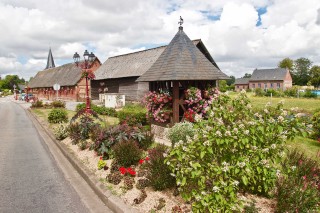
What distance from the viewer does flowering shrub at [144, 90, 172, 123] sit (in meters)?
10.9

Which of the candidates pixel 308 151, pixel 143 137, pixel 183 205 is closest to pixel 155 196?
pixel 183 205

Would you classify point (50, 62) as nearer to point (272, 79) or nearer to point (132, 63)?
point (132, 63)

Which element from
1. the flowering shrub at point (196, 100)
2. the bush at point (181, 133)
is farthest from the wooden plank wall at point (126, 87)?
the bush at point (181, 133)

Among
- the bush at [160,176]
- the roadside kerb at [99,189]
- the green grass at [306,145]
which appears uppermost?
the bush at [160,176]

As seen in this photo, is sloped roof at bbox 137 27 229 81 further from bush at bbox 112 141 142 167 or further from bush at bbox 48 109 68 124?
bush at bbox 48 109 68 124

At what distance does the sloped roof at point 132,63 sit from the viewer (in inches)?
1077

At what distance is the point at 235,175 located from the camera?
4238mm

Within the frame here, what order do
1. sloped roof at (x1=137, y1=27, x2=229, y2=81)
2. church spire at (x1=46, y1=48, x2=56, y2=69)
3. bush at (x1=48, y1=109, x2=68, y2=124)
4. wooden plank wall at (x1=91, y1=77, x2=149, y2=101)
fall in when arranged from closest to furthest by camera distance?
sloped roof at (x1=137, y1=27, x2=229, y2=81)
bush at (x1=48, y1=109, x2=68, y2=124)
wooden plank wall at (x1=91, y1=77, x2=149, y2=101)
church spire at (x1=46, y1=48, x2=56, y2=69)

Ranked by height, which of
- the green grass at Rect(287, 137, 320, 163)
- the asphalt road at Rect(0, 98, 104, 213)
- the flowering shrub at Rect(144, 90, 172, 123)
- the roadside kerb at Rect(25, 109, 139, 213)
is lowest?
the asphalt road at Rect(0, 98, 104, 213)

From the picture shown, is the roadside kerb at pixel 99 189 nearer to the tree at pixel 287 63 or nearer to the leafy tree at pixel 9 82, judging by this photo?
the tree at pixel 287 63

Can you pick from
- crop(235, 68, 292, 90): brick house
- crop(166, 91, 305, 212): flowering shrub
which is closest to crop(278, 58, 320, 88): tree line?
crop(235, 68, 292, 90): brick house

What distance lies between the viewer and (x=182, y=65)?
34.9ft

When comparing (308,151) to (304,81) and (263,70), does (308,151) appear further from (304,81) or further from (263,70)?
(304,81)

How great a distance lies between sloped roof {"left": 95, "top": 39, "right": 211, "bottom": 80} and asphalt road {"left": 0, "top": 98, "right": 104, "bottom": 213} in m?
18.1
